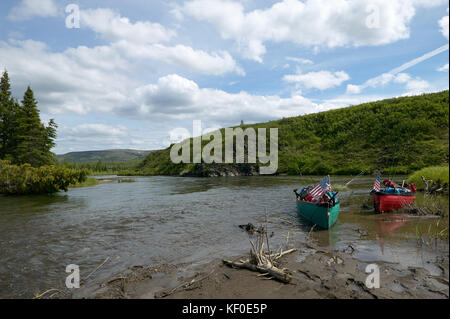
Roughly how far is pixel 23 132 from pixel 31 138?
2.32 m

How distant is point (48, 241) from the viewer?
1341cm

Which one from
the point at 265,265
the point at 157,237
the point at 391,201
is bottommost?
the point at 157,237

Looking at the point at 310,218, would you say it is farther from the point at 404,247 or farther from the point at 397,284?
the point at 397,284

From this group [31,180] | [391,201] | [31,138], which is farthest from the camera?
[31,138]

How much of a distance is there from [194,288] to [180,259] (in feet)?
10.3

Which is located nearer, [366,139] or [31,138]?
[31,138]

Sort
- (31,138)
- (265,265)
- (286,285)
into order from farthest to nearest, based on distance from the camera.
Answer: (31,138), (265,265), (286,285)

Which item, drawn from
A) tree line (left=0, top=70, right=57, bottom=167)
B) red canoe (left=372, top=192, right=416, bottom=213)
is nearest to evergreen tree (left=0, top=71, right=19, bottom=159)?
tree line (left=0, top=70, right=57, bottom=167)

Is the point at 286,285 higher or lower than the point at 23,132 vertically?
lower

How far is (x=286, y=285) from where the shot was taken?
7277 mm

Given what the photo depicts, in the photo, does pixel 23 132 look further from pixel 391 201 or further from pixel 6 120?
pixel 391 201

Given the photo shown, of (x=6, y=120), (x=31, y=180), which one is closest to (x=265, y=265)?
(x=31, y=180)

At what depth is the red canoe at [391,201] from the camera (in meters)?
16.5
